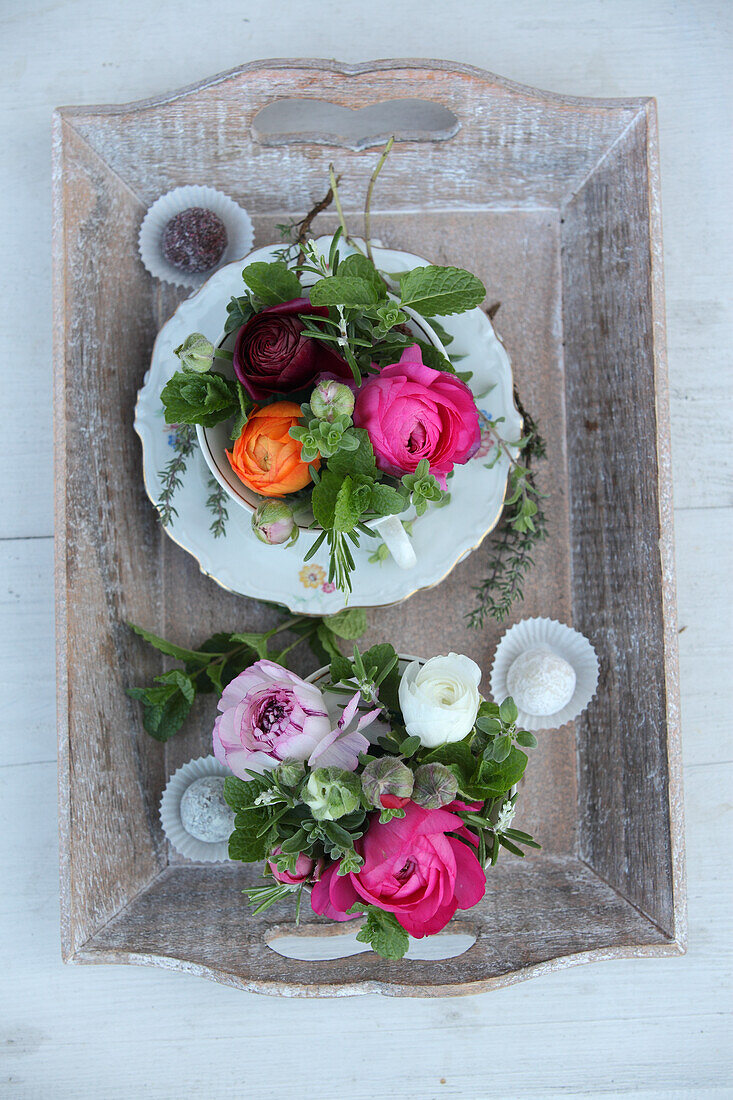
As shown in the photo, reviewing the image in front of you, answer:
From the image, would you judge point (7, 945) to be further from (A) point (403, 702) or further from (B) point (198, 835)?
(A) point (403, 702)

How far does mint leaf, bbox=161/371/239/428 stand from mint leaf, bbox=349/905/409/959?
0.28 m

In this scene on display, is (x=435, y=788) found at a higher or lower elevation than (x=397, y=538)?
lower

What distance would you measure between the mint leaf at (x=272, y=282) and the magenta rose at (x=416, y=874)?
0.29m

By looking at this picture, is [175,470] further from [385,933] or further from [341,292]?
[385,933]

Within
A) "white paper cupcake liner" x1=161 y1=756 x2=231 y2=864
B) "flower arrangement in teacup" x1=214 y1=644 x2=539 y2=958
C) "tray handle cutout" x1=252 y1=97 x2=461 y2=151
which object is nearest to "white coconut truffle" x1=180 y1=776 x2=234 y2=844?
"white paper cupcake liner" x1=161 y1=756 x2=231 y2=864

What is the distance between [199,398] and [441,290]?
15 centimetres

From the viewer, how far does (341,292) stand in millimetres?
410

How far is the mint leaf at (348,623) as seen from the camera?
60cm

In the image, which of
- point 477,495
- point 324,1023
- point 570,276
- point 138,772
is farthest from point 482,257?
point 324,1023

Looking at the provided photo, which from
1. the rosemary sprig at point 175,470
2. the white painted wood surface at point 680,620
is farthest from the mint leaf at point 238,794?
the white painted wood surface at point 680,620

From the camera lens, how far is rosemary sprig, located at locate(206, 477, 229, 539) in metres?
0.58

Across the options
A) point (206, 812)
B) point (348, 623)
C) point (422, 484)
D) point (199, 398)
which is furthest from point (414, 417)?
point (206, 812)

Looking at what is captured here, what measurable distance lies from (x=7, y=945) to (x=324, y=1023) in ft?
0.93

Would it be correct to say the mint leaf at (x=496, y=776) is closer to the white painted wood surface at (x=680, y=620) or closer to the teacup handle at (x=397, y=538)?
the teacup handle at (x=397, y=538)
